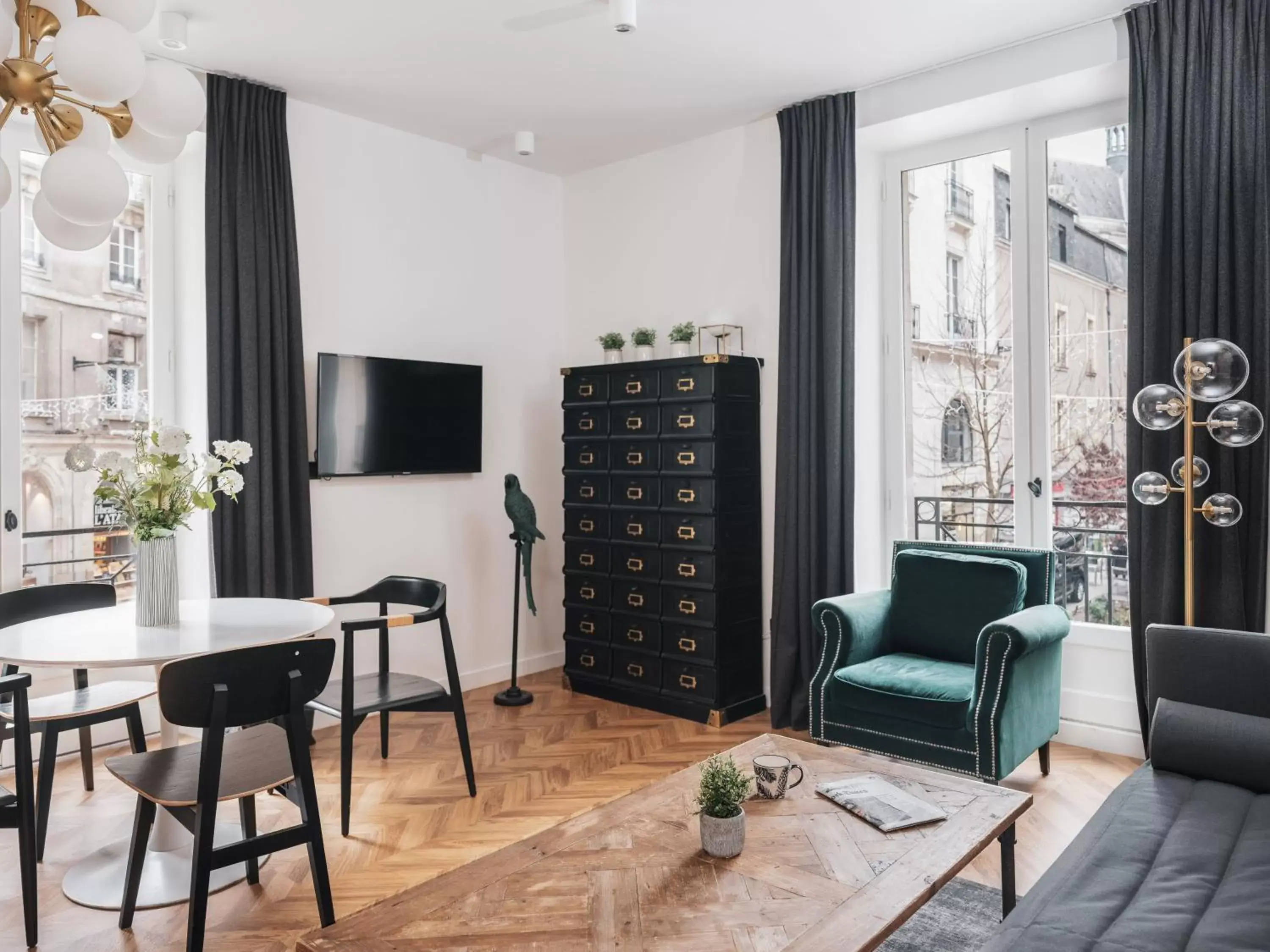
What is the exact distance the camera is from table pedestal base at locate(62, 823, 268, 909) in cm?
266

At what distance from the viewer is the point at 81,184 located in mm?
1867

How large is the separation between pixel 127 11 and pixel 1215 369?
10.6 ft

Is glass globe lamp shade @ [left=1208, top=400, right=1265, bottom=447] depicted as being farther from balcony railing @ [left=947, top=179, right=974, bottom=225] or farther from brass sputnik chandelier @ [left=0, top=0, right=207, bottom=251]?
brass sputnik chandelier @ [left=0, top=0, right=207, bottom=251]

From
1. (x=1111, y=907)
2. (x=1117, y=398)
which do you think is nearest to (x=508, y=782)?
(x=1111, y=907)

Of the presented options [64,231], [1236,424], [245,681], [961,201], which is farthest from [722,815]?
[961,201]

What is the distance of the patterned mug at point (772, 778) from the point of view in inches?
90.4

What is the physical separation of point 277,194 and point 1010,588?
3573mm

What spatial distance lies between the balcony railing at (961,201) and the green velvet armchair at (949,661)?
1.63m

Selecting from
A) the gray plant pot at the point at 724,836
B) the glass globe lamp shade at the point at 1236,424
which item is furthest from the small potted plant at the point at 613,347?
the gray plant pot at the point at 724,836

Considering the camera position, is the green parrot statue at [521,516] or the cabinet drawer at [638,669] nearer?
the cabinet drawer at [638,669]

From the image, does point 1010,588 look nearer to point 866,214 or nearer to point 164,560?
point 866,214

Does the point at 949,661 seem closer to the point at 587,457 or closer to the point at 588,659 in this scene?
the point at 588,659

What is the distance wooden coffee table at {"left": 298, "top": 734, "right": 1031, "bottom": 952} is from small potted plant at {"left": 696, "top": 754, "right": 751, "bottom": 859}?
1.2 inches

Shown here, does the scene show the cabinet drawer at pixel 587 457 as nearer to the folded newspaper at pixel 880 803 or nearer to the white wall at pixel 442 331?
the white wall at pixel 442 331
